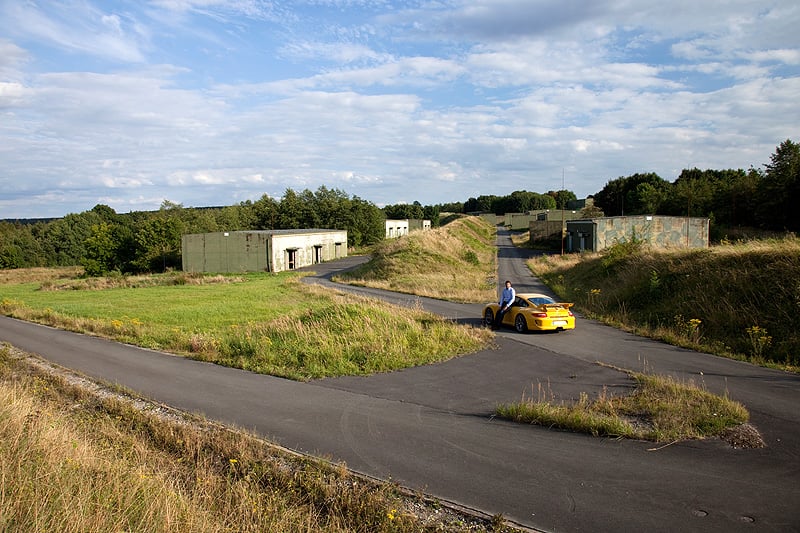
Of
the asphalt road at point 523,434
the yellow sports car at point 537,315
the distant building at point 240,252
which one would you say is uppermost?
the distant building at point 240,252

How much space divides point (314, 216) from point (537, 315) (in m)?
70.9

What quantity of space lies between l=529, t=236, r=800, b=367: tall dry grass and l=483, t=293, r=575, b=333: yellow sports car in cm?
282

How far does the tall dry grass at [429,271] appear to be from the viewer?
3129 cm

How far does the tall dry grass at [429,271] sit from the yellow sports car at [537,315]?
8650 millimetres

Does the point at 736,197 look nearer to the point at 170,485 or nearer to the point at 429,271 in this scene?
the point at 429,271

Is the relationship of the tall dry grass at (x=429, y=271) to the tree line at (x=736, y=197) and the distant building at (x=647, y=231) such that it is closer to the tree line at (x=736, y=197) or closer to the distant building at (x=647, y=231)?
the distant building at (x=647, y=231)

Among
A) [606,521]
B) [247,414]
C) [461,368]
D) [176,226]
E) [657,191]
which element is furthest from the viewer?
[657,191]

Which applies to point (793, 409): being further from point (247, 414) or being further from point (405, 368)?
point (247, 414)

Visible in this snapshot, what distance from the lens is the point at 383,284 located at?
35344 mm

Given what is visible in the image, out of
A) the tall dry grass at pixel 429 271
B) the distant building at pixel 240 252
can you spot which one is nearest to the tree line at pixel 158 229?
the distant building at pixel 240 252

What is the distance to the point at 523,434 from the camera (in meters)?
8.61

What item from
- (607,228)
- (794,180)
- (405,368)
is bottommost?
(405,368)

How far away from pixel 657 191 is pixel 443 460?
78.5m

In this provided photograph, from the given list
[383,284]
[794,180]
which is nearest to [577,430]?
[383,284]
